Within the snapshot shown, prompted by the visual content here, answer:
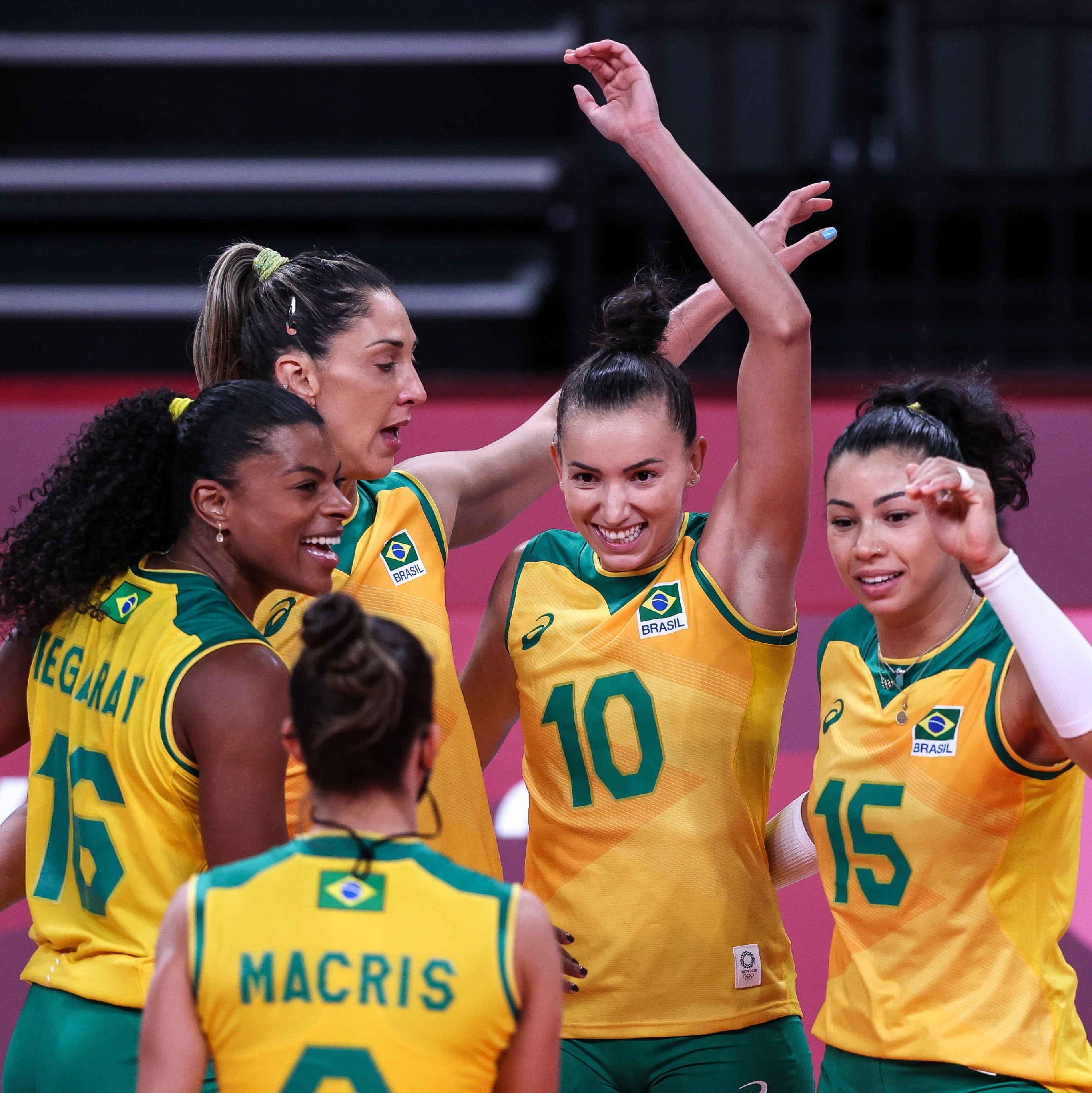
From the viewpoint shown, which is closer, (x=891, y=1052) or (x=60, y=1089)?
(x=60, y=1089)

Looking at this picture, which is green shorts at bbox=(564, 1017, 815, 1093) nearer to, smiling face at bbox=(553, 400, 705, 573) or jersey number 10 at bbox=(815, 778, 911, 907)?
jersey number 10 at bbox=(815, 778, 911, 907)

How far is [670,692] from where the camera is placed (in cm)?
247

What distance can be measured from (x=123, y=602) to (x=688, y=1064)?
1160 mm

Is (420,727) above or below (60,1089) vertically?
above

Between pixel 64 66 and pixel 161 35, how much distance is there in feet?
2.01

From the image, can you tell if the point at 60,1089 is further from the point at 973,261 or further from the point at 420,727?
the point at 973,261

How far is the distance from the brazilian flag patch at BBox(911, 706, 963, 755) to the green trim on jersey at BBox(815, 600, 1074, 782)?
55 mm

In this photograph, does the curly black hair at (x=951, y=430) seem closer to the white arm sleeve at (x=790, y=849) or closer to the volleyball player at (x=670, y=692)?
the volleyball player at (x=670, y=692)

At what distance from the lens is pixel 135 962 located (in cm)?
208

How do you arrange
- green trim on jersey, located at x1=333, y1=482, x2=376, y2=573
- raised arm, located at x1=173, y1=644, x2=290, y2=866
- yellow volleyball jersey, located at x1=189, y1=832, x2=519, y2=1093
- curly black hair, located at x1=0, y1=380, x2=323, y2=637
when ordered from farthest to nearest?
green trim on jersey, located at x1=333, y1=482, x2=376, y2=573 < curly black hair, located at x1=0, y1=380, x2=323, y2=637 < raised arm, located at x1=173, y1=644, x2=290, y2=866 < yellow volleyball jersey, located at x1=189, y1=832, x2=519, y2=1093

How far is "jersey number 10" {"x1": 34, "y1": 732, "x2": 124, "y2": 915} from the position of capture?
2.10 meters

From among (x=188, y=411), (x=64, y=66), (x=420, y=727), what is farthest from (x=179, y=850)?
(x=64, y=66)

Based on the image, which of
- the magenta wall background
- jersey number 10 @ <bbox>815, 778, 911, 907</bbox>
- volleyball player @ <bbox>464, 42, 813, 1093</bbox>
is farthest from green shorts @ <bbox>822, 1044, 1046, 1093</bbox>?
the magenta wall background

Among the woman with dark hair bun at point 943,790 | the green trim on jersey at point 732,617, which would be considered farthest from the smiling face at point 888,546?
the green trim on jersey at point 732,617
